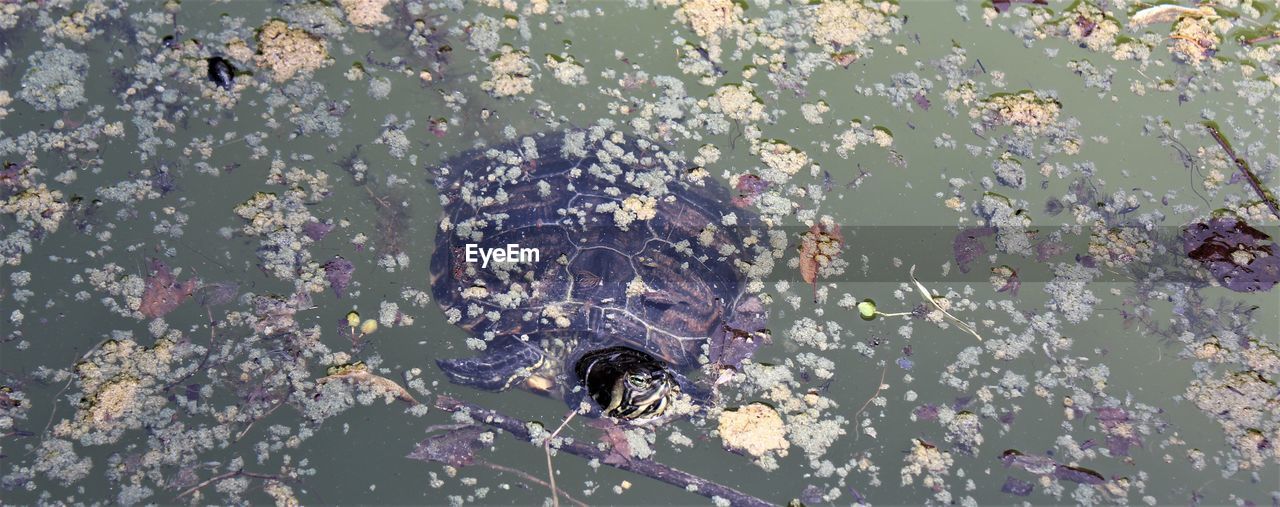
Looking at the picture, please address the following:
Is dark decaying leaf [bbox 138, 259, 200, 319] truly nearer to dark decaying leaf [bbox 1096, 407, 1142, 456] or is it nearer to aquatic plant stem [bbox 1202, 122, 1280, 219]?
dark decaying leaf [bbox 1096, 407, 1142, 456]

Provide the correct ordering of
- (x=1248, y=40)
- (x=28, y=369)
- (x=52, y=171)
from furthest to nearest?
(x=1248, y=40) → (x=52, y=171) → (x=28, y=369)

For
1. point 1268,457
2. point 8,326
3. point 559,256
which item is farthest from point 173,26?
point 1268,457

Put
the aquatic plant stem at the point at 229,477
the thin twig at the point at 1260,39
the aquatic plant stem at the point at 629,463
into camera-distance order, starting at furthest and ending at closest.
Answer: the thin twig at the point at 1260,39 → the aquatic plant stem at the point at 629,463 → the aquatic plant stem at the point at 229,477

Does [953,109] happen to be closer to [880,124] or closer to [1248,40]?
[880,124]

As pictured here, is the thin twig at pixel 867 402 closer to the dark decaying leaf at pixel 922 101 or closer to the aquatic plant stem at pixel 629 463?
the aquatic plant stem at pixel 629 463

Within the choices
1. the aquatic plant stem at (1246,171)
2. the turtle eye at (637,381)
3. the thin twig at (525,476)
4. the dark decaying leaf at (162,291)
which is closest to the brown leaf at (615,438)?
the thin twig at (525,476)

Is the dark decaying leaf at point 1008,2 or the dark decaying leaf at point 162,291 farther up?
the dark decaying leaf at point 1008,2
